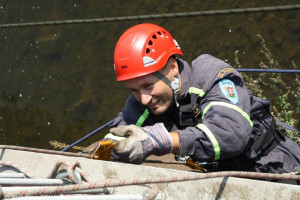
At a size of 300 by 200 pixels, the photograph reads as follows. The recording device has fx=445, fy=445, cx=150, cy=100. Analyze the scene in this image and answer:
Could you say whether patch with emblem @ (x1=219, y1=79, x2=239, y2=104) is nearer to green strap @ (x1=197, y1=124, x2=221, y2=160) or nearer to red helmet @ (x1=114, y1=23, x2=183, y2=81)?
green strap @ (x1=197, y1=124, x2=221, y2=160)

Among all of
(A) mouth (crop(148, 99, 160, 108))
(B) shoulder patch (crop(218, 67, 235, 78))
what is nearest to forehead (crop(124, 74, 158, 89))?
(A) mouth (crop(148, 99, 160, 108))

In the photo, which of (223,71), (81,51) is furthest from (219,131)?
(81,51)

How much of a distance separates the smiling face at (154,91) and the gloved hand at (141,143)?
425 millimetres

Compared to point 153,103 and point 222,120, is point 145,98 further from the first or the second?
point 222,120

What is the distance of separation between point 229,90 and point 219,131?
0.28 m

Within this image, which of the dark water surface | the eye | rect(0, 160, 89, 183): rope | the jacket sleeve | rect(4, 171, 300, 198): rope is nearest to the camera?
rect(4, 171, 300, 198): rope

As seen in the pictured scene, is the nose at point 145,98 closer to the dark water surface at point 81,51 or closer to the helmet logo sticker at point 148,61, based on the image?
the helmet logo sticker at point 148,61

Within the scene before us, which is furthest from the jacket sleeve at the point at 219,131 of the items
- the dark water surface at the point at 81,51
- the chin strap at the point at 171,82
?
the dark water surface at the point at 81,51

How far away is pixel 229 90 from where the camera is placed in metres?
2.43

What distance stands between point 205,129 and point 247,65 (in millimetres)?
4140

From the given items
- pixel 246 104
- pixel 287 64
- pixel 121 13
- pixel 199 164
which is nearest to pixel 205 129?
pixel 246 104

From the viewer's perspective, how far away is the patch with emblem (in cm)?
239

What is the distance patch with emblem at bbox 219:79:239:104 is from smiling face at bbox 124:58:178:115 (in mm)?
344

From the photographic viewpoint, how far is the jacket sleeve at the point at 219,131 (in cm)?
227
